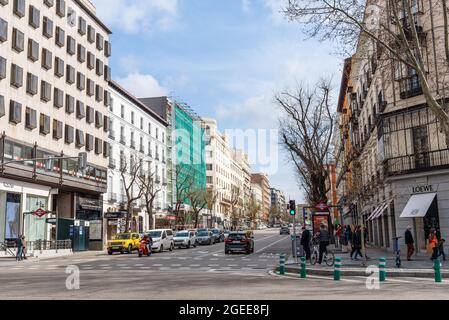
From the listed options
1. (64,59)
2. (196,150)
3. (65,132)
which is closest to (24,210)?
(65,132)

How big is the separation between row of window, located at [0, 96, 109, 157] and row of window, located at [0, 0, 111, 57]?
709cm

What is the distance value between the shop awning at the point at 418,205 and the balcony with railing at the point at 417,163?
4.76 ft

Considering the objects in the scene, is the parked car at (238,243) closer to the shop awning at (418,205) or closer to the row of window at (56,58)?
the shop awning at (418,205)

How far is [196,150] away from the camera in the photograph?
95.4 meters

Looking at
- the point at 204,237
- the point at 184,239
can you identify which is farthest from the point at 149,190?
the point at 184,239

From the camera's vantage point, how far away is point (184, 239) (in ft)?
149

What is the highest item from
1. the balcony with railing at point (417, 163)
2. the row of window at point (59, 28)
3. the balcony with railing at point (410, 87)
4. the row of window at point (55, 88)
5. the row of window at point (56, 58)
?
the row of window at point (59, 28)

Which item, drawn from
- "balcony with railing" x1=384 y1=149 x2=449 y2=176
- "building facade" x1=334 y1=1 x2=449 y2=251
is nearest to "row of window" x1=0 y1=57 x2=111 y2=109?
"building facade" x1=334 y1=1 x2=449 y2=251

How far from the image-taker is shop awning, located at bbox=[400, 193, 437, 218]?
2604cm

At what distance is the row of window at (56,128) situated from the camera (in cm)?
3686

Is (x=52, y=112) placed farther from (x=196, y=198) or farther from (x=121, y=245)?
(x=196, y=198)

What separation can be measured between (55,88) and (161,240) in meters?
16.6

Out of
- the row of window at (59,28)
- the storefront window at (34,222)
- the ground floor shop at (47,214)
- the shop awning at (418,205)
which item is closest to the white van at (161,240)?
the ground floor shop at (47,214)
